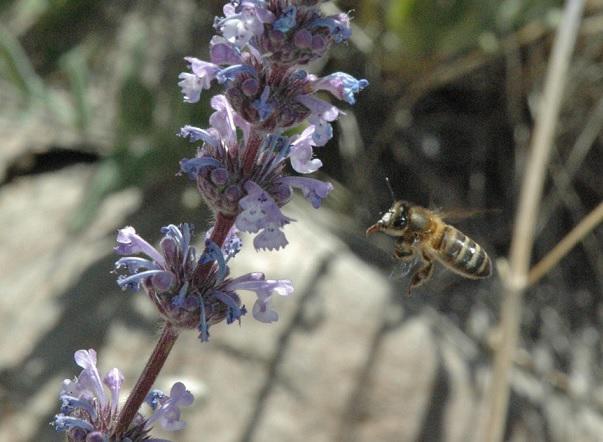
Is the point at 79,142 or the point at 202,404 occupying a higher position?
the point at 79,142

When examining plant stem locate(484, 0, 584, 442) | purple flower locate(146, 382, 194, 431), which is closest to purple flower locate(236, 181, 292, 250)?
purple flower locate(146, 382, 194, 431)

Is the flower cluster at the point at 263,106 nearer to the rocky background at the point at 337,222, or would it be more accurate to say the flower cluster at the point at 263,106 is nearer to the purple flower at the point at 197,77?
the purple flower at the point at 197,77

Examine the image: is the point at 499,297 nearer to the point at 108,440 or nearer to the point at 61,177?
the point at 61,177

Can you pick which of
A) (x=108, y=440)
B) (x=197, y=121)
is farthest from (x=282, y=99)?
(x=197, y=121)

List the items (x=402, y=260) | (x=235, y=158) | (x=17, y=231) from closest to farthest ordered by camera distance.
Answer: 1. (x=235, y=158)
2. (x=402, y=260)
3. (x=17, y=231)

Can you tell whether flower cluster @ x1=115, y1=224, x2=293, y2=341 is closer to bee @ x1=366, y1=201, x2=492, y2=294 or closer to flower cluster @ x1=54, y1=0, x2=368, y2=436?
flower cluster @ x1=54, y1=0, x2=368, y2=436

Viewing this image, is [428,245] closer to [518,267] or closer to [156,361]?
[518,267]

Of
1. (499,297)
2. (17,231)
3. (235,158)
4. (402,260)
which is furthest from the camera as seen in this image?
(499,297)
